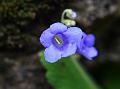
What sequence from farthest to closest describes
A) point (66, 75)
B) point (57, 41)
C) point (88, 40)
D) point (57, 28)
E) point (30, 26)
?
point (30, 26), point (66, 75), point (88, 40), point (57, 41), point (57, 28)

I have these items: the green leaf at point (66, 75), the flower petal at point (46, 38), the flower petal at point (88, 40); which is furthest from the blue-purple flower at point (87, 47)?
the flower petal at point (46, 38)

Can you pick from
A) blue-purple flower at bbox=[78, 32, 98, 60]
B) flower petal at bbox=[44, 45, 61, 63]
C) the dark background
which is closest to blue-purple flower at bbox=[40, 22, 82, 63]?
flower petal at bbox=[44, 45, 61, 63]

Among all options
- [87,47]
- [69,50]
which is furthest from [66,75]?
[69,50]

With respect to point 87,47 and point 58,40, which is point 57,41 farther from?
point 87,47

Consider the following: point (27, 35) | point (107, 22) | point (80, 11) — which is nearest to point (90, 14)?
point (80, 11)

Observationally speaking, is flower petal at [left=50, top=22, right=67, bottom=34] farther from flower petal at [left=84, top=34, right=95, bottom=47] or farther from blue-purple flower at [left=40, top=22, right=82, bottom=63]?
flower petal at [left=84, top=34, right=95, bottom=47]

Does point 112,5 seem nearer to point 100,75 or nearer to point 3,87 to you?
point 100,75

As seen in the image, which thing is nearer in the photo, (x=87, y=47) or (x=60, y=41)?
(x=60, y=41)
